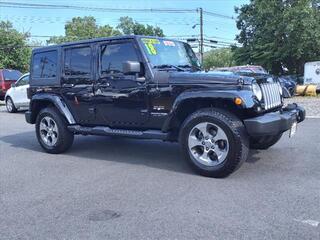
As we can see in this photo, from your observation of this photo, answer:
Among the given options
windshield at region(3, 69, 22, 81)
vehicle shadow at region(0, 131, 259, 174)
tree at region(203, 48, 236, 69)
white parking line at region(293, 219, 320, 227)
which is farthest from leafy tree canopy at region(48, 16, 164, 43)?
white parking line at region(293, 219, 320, 227)

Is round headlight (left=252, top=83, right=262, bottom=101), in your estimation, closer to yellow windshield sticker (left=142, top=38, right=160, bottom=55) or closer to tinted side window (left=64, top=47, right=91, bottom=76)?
yellow windshield sticker (left=142, top=38, right=160, bottom=55)

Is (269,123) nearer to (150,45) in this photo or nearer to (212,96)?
(212,96)

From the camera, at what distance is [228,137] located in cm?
552

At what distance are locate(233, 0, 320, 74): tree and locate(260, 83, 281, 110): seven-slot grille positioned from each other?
2882 cm

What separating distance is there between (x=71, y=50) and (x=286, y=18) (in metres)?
29.2

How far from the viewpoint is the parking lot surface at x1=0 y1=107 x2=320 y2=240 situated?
4.03 meters

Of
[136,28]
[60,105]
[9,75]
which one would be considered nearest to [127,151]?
[60,105]

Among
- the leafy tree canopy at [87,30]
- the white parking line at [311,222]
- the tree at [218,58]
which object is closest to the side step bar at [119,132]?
the white parking line at [311,222]

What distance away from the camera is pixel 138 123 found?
6.59m

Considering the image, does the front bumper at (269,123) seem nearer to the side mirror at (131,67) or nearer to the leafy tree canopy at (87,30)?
the side mirror at (131,67)

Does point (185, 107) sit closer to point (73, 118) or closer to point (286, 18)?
point (73, 118)

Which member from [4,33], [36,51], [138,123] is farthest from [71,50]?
[4,33]

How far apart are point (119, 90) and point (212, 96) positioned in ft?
5.62

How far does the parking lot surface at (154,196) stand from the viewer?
4.03 meters
